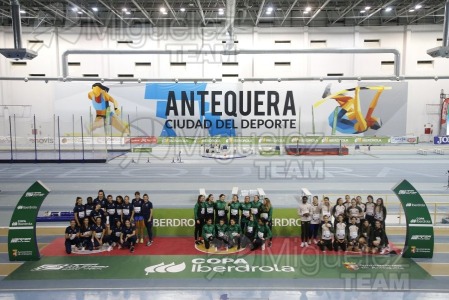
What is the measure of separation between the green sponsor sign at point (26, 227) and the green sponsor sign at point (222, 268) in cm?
34

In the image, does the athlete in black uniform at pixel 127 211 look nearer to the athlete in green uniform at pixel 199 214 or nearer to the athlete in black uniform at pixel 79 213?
the athlete in black uniform at pixel 79 213

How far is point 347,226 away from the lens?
9.40m

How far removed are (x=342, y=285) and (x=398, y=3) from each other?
29.3 m

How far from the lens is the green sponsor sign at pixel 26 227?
28.9 ft

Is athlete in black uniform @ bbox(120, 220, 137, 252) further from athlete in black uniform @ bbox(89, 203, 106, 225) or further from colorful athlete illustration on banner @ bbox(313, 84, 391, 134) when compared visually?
colorful athlete illustration on banner @ bbox(313, 84, 391, 134)

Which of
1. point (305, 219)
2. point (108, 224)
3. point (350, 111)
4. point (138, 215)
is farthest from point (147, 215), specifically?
point (350, 111)

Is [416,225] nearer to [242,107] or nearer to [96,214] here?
[242,107]

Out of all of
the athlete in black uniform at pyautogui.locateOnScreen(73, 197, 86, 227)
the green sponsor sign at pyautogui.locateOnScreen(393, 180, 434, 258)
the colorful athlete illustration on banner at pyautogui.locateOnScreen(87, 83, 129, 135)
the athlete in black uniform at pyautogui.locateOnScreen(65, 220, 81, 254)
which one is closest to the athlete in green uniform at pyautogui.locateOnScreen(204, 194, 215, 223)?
the athlete in black uniform at pyautogui.locateOnScreen(73, 197, 86, 227)

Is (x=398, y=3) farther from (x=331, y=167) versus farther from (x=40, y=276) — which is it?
(x=40, y=276)

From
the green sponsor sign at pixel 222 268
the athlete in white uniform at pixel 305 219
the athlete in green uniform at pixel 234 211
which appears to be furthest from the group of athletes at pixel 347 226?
the athlete in green uniform at pixel 234 211

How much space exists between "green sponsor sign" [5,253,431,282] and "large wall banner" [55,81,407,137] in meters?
4.70

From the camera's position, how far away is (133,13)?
103 ft

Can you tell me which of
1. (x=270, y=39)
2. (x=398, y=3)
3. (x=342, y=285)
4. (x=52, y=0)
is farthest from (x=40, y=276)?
(x=398, y=3)

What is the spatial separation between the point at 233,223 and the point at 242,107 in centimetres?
630
